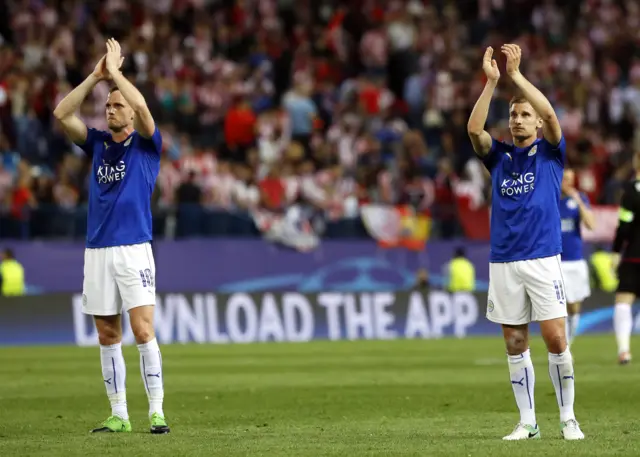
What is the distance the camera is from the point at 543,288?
9.80 m

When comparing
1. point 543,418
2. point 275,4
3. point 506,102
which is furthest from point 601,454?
point 275,4

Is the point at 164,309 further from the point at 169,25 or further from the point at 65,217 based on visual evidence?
the point at 169,25

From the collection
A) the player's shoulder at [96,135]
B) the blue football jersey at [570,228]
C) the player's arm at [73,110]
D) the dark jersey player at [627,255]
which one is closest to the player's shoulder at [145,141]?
the player's shoulder at [96,135]

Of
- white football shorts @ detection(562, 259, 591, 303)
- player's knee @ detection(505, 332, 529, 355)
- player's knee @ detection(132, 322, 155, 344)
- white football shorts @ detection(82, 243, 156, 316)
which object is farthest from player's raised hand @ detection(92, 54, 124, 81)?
white football shorts @ detection(562, 259, 591, 303)

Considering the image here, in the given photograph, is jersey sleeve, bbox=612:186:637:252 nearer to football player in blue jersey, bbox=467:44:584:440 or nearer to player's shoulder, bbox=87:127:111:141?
football player in blue jersey, bbox=467:44:584:440

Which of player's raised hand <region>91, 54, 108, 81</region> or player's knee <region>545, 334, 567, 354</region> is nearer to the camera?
player's knee <region>545, 334, 567, 354</region>

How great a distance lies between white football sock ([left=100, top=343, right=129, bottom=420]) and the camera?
10.7 m

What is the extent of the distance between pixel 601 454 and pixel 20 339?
1644cm

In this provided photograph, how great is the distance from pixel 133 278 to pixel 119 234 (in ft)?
1.18

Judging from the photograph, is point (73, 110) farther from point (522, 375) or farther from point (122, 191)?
point (522, 375)

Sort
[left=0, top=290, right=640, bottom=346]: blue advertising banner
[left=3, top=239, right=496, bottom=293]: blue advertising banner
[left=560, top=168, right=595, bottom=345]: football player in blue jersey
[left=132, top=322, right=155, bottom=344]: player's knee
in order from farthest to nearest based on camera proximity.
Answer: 1. [left=3, top=239, right=496, bottom=293]: blue advertising banner
2. [left=0, top=290, right=640, bottom=346]: blue advertising banner
3. [left=560, top=168, right=595, bottom=345]: football player in blue jersey
4. [left=132, top=322, right=155, bottom=344]: player's knee

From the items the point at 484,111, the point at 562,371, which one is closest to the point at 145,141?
the point at 484,111

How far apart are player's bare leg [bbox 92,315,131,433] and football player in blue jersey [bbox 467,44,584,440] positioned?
2901 mm

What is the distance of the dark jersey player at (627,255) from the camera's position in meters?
17.3
